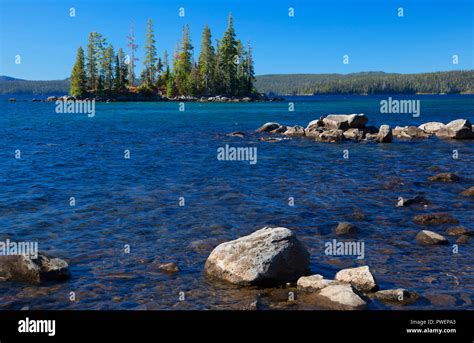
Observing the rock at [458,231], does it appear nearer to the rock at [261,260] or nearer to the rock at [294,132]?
the rock at [261,260]

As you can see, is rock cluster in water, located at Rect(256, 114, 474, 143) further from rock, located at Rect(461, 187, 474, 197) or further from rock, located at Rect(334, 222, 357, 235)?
rock, located at Rect(334, 222, 357, 235)

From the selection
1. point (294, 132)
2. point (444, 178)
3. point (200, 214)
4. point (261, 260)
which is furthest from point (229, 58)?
point (261, 260)

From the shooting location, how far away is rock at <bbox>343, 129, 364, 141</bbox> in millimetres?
44812

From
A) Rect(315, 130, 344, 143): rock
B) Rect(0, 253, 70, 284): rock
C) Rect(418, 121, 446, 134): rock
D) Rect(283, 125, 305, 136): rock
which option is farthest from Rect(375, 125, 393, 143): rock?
Rect(0, 253, 70, 284): rock

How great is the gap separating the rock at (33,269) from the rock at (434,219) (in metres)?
11.8

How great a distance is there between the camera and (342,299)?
977 centimetres

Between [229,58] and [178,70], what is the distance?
60.7 feet

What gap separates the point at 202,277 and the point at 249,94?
6044 inches

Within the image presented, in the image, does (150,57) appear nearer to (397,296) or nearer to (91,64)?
(91,64)

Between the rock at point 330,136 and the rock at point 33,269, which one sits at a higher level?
the rock at point 330,136

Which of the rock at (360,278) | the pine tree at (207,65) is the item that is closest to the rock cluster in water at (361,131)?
the rock at (360,278)

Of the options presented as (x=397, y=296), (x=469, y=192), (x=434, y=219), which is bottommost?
(x=397, y=296)

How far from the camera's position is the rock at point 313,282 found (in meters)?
10.8
